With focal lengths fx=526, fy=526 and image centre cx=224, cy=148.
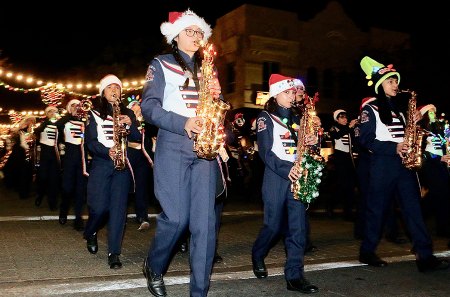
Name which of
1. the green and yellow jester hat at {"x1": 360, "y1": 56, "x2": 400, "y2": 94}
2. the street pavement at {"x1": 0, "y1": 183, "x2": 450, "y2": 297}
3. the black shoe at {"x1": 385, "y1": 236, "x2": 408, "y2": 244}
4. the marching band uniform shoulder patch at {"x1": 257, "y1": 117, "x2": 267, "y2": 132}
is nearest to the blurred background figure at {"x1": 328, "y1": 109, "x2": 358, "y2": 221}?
the street pavement at {"x1": 0, "y1": 183, "x2": 450, "y2": 297}

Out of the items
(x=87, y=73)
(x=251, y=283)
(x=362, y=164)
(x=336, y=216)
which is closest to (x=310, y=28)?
(x=87, y=73)

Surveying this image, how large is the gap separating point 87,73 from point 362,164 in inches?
952

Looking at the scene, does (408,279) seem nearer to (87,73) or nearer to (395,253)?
(395,253)

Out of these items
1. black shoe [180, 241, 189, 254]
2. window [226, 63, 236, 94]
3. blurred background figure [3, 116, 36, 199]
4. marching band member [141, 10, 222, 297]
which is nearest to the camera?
marching band member [141, 10, 222, 297]

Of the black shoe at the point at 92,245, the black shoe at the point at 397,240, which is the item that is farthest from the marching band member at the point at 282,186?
the black shoe at the point at 397,240

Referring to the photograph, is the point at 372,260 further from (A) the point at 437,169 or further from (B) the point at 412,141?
(A) the point at 437,169

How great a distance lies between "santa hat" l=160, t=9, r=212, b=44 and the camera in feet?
15.0

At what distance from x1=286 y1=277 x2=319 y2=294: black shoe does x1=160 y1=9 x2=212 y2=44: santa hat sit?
8.14 ft

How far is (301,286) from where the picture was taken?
16.8 ft

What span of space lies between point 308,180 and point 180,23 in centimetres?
192

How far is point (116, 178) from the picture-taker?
6277mm

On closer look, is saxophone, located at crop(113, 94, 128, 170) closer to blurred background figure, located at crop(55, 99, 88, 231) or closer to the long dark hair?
blurred background figure, located at crop(55, 99, 88, 231)

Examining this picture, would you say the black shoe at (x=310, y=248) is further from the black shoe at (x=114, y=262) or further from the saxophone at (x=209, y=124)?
the saxophone at (x=209, y=124)

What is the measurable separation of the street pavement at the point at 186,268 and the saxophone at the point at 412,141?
1.31m
